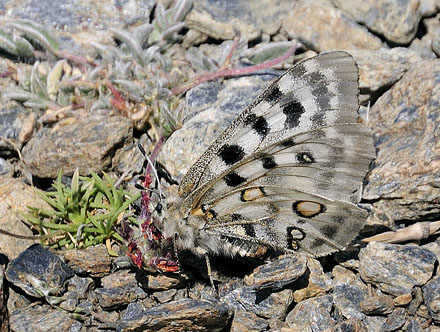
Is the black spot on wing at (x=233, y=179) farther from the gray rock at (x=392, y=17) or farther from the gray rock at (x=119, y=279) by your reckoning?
the gray rock at (x=392, y=17)

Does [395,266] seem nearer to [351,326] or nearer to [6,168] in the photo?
[351,326]

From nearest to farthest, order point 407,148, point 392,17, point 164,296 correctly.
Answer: point 164,296, point 407,148, point 392,17

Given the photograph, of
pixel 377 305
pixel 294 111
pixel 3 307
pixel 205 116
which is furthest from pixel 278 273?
pixel 3 307

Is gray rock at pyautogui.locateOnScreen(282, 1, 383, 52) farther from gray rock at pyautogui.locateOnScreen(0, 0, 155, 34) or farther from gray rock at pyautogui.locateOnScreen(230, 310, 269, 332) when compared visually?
gray rock at pyautogui.locateOnScreen(230, 310, 269, 332)

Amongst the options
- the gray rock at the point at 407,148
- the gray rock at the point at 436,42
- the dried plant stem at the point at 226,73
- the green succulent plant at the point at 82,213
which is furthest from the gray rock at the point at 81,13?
the gray rock at the point at 436,42

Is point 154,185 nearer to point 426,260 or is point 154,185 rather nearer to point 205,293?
point 205,293

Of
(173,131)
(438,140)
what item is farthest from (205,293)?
(438,140)
